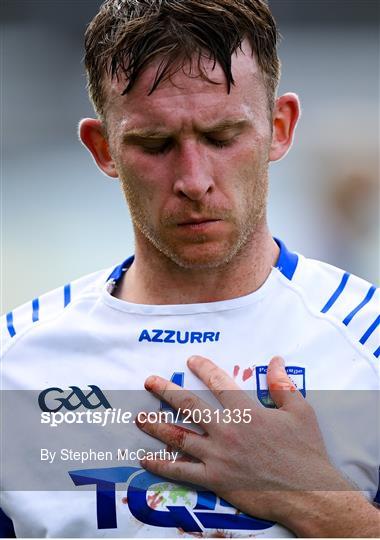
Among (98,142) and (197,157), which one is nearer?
(197,157)

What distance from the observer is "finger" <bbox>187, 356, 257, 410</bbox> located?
228 centimetres

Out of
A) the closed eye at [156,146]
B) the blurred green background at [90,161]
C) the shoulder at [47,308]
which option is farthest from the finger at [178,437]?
the blurred green background at [90,161]

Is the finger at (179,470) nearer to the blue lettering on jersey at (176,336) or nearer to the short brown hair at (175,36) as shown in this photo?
the blue lettering on jersey at (176,336)

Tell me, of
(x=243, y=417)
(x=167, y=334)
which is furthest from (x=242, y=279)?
(x=243, y=417)

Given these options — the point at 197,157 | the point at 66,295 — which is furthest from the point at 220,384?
the point at 66,295

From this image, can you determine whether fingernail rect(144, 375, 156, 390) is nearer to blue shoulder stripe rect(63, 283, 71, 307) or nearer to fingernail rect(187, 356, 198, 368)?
fingernail rect(187, 356, 198, 368)

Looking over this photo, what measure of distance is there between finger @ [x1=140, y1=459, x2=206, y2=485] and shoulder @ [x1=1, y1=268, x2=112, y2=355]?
2.03 ft

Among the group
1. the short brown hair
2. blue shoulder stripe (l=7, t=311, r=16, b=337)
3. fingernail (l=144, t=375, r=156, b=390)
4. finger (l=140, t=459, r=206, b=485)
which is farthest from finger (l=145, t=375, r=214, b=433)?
the short brown hair

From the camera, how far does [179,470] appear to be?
2271 mm

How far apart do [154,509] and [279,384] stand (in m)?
0.47

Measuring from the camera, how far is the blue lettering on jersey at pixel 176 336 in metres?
2.51

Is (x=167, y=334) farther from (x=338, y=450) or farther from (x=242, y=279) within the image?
(x=338, y=450)

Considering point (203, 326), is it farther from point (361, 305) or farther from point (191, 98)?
point (191, 98)

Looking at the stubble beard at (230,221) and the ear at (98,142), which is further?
the ear at (98,142)
